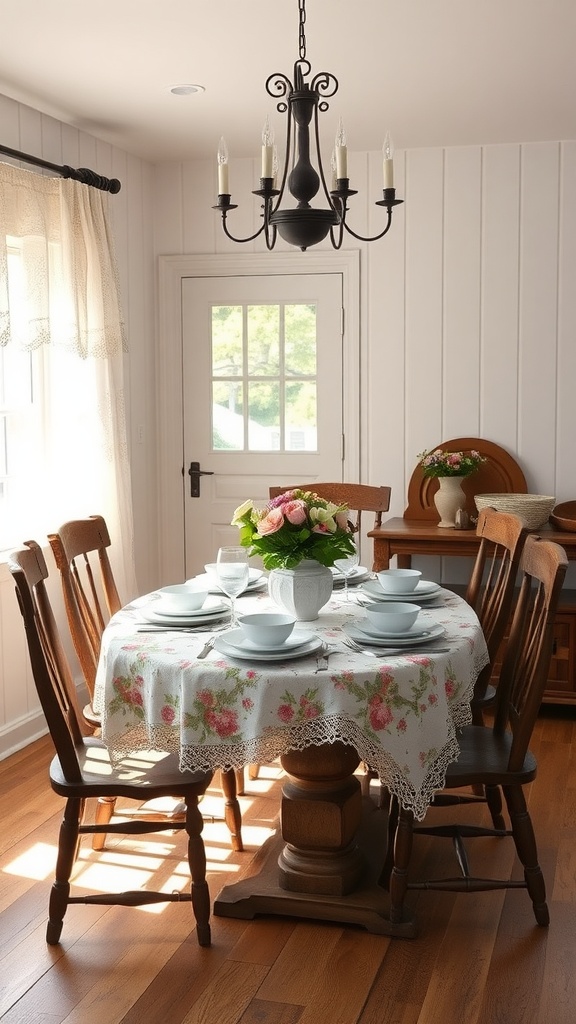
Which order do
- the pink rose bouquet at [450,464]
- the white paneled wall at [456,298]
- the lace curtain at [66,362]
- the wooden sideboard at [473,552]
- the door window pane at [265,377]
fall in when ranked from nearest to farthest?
the lace curtain at [66,362], the wooden sideboard at [473,552], the pink rose bouquet at [450,464], the white paneled wall at [456,298], the door window pane at [265,377]

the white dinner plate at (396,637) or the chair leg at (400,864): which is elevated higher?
the white dinner plate at (396,637)

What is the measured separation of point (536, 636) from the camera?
2.74 meters

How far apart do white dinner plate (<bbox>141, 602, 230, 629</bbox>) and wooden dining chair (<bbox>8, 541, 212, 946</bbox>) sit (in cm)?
27

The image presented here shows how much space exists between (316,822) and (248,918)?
30 centimetres

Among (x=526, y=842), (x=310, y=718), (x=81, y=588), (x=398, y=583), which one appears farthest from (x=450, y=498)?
(x=310, y=718)

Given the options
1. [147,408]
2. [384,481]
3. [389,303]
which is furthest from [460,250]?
[147,408]

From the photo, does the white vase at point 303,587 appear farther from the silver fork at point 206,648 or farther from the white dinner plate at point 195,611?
the silver fork at point 206,648

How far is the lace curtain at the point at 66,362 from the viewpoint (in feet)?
13.1

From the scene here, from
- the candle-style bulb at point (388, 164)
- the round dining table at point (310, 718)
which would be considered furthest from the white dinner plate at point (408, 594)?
the candle-style bulb at point (388, 164)

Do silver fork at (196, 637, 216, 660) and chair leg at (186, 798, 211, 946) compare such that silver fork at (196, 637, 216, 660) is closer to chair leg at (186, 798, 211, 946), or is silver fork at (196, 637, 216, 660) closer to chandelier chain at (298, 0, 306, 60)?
chair leg at (186, 798, 211, 946)

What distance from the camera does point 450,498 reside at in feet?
15.6

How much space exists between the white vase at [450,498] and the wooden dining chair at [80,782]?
7.99 feet

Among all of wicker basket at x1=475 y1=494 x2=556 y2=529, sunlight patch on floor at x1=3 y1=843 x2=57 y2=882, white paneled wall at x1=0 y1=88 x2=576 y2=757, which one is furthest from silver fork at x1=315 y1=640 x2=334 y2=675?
white paneled wall at x1=0 y1=88 x2=576 y2=757

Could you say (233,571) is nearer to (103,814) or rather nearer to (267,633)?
(267,633)
